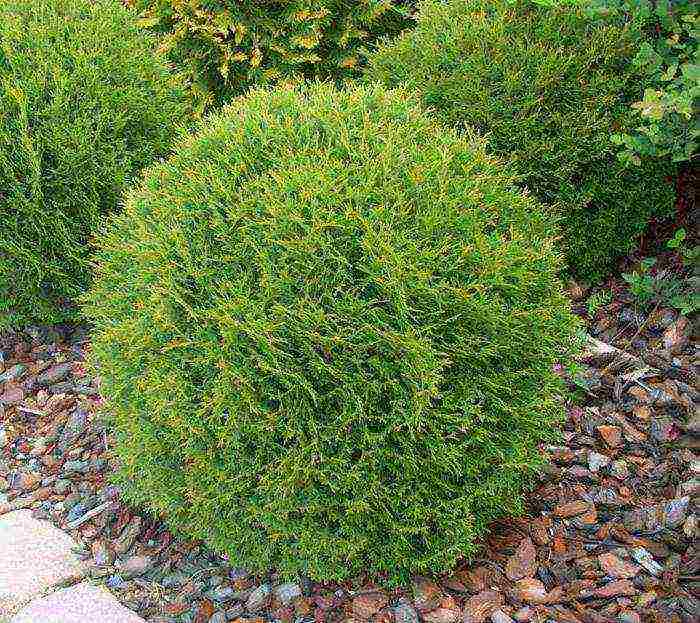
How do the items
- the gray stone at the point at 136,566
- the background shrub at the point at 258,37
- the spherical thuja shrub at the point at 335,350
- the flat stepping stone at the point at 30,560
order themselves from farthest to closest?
the background shrub at the point at 258,37 < the gray stone at the point at 136,566 < the flat stepping stone at the point at 30,560 < the spherical thuja shrub at the point at 335,350

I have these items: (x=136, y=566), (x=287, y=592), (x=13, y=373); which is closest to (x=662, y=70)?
(x=287, y=592)

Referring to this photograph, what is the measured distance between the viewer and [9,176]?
4.07 metres

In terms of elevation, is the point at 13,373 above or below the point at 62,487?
below

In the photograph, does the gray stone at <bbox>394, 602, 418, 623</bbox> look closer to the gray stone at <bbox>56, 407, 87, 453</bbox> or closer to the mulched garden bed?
the mulched garden bed

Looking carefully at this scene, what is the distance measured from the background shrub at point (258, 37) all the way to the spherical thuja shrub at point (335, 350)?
9.33ft

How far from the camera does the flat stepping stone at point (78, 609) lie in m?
2.92

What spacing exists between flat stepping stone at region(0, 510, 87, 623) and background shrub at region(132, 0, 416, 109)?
324cm

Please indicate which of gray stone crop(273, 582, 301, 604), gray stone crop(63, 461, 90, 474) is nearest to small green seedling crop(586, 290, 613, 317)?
gray stone crop(273, 582, 301, 604)

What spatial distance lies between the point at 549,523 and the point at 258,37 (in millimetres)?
3936

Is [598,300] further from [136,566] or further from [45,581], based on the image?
[45,581]

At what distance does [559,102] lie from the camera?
4031 mm

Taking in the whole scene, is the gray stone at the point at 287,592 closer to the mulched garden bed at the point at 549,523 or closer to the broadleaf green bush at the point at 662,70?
the mulched garden bed at the point at 549,523

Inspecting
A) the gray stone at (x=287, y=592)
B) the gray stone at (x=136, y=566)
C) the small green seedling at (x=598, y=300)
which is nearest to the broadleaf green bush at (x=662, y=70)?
the small green seedling at (x=598, y=300)

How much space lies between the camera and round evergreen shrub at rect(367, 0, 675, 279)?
4.00 m
